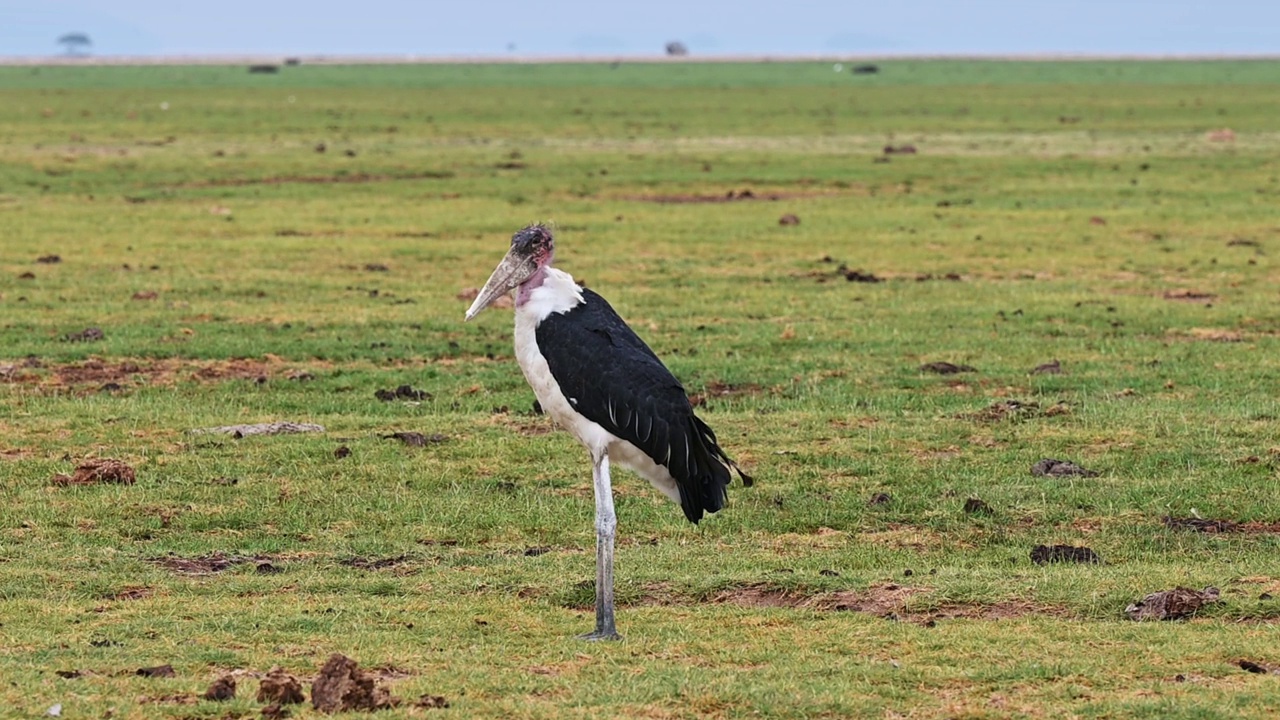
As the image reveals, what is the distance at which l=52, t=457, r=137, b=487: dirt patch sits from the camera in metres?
12.1

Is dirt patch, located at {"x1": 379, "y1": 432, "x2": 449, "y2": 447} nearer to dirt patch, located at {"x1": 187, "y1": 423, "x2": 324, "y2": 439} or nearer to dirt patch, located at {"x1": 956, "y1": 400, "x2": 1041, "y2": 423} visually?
dirt patch, located at {"x1": 187, "y1": 423, "x2": 324, "y2": 439}

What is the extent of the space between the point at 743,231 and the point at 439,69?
10600cm

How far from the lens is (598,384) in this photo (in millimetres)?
8680

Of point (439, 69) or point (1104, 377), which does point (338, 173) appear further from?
point (439, 69)

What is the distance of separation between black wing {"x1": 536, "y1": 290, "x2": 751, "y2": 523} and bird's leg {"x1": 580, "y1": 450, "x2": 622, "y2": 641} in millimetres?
233

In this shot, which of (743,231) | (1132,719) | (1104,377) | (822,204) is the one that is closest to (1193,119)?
(822,204)

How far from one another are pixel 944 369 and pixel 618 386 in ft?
26.8

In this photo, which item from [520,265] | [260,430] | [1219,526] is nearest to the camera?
[520,265]

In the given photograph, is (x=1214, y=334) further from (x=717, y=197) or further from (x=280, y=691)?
(x=717, y=197)

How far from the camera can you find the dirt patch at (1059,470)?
1241 centimetres

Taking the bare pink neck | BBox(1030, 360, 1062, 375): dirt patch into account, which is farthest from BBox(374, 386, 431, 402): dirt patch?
the bare pink neck

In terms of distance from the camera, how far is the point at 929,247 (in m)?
26.3

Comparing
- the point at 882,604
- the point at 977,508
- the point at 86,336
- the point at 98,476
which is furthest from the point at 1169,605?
the point at 86,336

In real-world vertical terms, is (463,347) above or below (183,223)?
below
